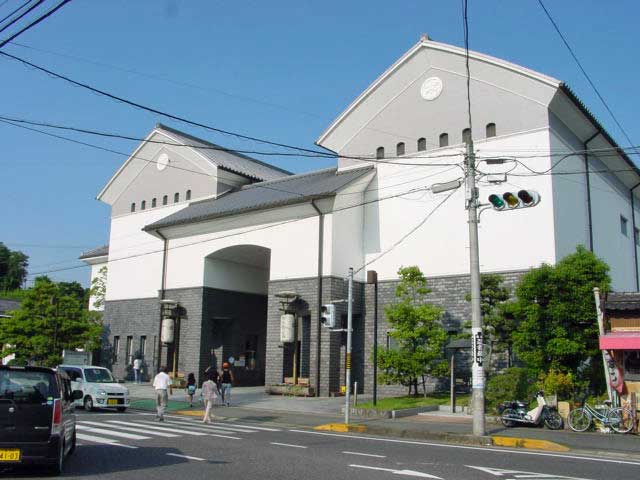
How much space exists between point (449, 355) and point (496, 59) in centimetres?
1147

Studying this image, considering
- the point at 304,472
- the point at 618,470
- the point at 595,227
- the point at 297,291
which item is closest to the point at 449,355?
the point at 297,291

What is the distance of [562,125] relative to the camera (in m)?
24.8

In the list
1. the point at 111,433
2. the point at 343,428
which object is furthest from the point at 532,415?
the point at 111,433

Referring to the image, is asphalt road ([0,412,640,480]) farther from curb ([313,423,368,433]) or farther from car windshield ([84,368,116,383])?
car windshield ([84,368,116,383])

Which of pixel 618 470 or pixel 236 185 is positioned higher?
pixel 236 185

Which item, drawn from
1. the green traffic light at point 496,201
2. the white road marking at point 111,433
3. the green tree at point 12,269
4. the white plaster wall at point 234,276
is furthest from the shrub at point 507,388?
the green tree at point 12,269

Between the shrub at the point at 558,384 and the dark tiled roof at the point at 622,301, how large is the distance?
2414mm

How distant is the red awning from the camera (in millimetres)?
16016

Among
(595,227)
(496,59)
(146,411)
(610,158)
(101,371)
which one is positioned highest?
(496,59)

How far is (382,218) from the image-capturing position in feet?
89.6

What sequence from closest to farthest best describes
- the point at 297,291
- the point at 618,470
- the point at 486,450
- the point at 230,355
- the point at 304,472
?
the point at 304,472
the point at 618,470
the point at 486,450
the point at 297,291
the point at 230,355

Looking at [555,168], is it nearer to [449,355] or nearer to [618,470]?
[449,355]

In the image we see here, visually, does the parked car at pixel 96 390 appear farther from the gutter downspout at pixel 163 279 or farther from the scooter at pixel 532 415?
the scooter at pixel 532 415

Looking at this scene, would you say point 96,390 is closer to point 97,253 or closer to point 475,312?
point 475,312
